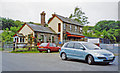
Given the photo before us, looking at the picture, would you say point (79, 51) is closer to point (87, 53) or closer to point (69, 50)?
point (87, 53)

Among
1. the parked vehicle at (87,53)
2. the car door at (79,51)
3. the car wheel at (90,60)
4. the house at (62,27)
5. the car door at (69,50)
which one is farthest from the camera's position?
the house at (62,27)

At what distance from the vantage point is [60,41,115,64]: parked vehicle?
10.4 m

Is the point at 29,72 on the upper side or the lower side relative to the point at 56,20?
lower

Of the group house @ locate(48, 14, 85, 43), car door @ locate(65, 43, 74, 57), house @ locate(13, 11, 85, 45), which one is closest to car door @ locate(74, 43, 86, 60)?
car door @ locate(65, 43, 74, 57)

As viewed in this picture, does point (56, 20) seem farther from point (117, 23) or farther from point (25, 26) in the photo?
point (117, 23)

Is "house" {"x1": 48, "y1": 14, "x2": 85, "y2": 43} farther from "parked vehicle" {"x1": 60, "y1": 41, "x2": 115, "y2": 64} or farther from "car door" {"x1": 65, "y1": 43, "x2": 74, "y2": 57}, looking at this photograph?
"parked vehicle" {"x1": 60, "y1": 41, "x2": 115, "y2": 64}

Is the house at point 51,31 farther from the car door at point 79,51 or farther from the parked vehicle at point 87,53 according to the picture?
the car door at point 79,51

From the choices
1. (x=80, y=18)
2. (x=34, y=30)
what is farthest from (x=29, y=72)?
(x=80, y=18)

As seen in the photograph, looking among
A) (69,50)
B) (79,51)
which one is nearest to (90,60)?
(79,51)

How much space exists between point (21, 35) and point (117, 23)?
6797cm

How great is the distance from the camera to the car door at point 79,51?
11407 millimetres

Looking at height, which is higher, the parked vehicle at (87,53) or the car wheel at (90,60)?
the parked vehicle at (87,53)

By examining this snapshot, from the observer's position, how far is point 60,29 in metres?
36.8

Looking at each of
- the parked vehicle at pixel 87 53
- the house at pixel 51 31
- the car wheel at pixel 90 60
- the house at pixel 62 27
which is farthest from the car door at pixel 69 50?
the house at pixel 62 27
